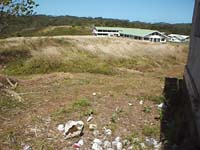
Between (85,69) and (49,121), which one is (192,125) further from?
(85,69)

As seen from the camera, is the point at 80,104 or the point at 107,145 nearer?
the point at 107,145

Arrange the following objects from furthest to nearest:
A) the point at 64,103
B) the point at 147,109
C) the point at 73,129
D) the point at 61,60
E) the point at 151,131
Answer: the point at 61,60 < the point at 64,103 < the point at 147,109 < the point at 151,131 < the point at 73,129

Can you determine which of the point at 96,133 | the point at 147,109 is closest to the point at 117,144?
the point at 96,133

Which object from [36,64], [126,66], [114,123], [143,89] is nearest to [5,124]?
[114,123]

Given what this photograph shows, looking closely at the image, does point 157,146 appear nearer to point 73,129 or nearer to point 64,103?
point 73,129

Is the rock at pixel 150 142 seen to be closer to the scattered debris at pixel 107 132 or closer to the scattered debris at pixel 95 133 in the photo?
the scattered debris at pixel 107 132

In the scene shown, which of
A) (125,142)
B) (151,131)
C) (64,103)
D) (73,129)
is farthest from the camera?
(64,103)

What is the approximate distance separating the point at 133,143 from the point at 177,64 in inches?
529

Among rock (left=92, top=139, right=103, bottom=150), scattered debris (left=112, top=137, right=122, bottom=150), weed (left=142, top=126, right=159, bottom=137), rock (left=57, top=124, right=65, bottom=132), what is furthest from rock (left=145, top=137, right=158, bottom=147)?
rock (left=57, top=124, right=65, bottom=132)

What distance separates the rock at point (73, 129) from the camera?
434 cm

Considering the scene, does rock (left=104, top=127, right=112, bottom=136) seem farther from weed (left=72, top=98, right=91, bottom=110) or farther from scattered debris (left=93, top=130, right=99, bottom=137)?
weed (left=72, top=98, right=91, bottom=110)

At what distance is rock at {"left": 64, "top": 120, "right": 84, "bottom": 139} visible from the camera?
4.34 m

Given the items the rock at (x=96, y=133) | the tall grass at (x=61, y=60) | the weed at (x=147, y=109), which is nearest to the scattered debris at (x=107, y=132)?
the rock at (x=96, y=133)

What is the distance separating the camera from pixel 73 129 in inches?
175
